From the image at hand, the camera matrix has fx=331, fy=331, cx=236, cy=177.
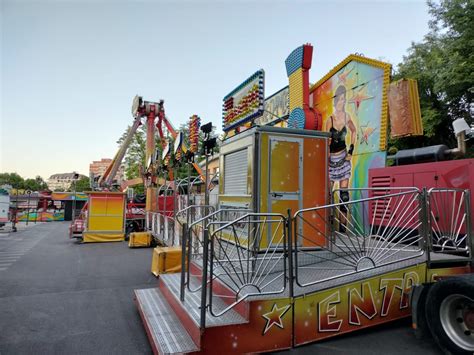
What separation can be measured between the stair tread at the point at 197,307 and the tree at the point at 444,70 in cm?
1536

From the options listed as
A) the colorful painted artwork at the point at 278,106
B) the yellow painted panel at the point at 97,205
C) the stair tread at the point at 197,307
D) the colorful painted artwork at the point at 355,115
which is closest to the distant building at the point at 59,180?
the yellow painted panel at the point at 97,205

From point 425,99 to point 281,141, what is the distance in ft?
54.4

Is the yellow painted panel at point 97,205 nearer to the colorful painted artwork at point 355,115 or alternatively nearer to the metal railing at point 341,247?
the colorful painted artwork at point 355,115

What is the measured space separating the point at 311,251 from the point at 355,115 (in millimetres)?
5510

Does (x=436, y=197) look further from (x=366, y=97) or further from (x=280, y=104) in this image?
(x=280, y=104)

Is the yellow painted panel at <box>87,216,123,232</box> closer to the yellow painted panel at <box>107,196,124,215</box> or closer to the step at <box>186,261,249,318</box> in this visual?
the yellow painted panel at <box>107,196,124,215</box>

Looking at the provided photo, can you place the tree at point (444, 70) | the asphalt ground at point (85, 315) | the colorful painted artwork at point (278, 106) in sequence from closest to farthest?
1. the asphalt ground at point (85, 315)
2. the colorful painted artwork at point (278, 106)
3. the tree at point (444, 70)

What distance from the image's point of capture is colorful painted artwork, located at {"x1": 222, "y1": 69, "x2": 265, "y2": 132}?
24.9 ft

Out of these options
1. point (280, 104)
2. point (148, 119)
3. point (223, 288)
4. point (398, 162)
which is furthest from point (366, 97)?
point (148, 119)

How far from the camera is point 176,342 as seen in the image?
145 inches

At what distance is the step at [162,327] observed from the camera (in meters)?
3.59

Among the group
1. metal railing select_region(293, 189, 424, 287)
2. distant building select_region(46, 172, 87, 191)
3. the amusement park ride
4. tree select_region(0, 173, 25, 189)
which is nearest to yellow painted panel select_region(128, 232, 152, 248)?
the amusement park ride

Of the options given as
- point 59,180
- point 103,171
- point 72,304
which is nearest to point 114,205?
point 72,304

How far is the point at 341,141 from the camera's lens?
402 inches
